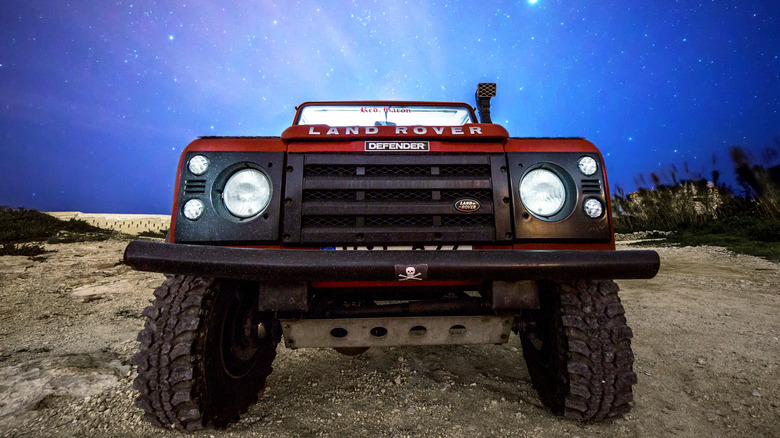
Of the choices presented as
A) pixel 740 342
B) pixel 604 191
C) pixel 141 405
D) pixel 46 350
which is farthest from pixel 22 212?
pixel 740 342

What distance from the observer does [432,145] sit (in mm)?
1893

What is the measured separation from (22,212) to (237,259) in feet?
48.4

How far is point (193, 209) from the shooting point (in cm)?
178

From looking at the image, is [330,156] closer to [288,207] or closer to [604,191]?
[288,207]

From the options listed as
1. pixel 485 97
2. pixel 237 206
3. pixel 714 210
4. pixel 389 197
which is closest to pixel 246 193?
pixel 237 206

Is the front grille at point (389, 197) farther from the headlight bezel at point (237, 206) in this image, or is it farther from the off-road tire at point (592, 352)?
the off-road tire at point (592, 352)

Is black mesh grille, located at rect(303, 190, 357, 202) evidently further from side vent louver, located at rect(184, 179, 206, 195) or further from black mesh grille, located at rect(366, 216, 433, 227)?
side vent louver, located at rect(184, 179, 206, 195)

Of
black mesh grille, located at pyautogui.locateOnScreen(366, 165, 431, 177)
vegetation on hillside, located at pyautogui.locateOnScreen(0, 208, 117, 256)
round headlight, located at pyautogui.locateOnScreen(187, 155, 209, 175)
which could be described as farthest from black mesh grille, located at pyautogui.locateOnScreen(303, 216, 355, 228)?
vegetation on hillside, located at pyautogui.locateOnScreen(0, 208, 117, 256)

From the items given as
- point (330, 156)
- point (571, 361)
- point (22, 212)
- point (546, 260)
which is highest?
point (22, 212)

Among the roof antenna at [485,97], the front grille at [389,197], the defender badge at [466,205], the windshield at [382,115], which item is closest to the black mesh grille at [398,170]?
the front grille at [389,197]

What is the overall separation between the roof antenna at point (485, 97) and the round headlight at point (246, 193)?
1.88 meters

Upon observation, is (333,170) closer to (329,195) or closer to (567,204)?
(329,195)

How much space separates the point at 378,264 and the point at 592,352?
3.81 ft

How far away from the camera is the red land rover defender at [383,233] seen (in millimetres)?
1729
